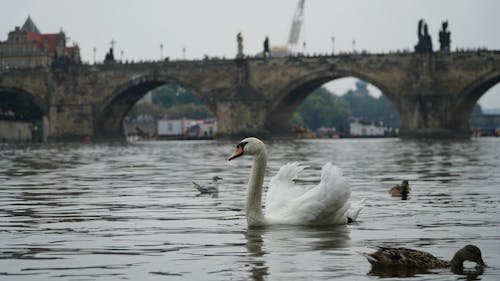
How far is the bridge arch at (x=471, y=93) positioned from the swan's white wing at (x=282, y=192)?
242ft

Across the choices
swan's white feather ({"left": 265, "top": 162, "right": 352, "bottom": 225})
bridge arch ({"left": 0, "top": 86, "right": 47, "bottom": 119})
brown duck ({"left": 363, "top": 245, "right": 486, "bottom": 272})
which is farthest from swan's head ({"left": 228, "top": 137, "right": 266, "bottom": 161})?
bridge arch ({"left": 0, "top": 86, "right": 47, "bottom": 119})

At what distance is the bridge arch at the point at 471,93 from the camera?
3457 inches

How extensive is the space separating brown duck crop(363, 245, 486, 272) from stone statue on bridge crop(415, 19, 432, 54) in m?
81.1

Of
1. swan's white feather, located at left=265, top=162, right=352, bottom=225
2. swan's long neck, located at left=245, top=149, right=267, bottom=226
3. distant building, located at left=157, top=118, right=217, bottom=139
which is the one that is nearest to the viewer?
swan's white feather, located at left=265, top=162, right=352, bottom=225

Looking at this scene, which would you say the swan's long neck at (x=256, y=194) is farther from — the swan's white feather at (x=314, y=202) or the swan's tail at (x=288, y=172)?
the swan's tail at (x=288, y=172)

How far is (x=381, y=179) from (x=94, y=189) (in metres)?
7.21

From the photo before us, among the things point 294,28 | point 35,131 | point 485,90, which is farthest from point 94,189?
point 294,28

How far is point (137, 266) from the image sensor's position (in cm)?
1120

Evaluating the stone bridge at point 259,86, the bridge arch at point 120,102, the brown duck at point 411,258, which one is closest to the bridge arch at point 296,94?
the stone bridge at point 259,86

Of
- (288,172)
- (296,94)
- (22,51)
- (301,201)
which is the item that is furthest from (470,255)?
(22,51)

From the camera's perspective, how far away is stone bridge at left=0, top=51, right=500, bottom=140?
294 feet

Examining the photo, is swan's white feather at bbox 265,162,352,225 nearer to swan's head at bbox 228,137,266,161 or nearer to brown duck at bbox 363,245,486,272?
swan's head at bbox 228,137,266,161

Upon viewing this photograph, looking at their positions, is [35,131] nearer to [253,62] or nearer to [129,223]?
[253,62]

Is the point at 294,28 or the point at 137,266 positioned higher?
the point at 294,28
